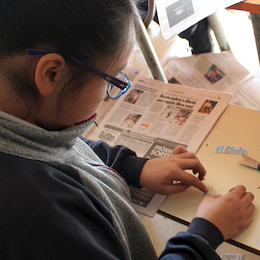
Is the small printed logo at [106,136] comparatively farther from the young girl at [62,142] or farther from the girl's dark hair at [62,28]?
the girl's dark hair at [62,28]

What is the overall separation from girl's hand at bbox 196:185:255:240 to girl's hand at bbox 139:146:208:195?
52mm

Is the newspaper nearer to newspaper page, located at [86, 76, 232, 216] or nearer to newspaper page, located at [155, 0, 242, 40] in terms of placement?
newspaper page, located at [86, 76, 232, 216]

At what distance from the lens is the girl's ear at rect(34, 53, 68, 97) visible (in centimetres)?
39

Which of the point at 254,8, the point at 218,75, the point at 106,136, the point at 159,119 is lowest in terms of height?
the point at 106,136

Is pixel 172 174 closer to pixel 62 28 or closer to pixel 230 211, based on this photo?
pixel 230 211

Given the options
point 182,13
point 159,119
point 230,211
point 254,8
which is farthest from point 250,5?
point 230,211

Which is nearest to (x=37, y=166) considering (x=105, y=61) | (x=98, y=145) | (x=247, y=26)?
(x=105, y=61)

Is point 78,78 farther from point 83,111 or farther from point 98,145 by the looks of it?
point 98,145

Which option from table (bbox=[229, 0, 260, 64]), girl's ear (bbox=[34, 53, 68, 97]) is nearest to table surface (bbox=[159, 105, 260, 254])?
table (bbox=[229, 0, 260, 64])

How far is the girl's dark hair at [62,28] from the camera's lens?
0.38 metres

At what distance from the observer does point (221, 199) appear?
1.83ft

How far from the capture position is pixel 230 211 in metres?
0.54

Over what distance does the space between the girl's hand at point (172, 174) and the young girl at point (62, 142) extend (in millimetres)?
69

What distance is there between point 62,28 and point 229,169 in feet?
1.56
